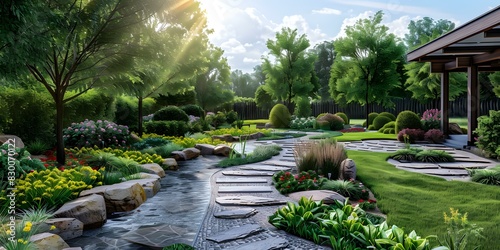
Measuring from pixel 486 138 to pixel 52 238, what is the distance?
33.0 feet

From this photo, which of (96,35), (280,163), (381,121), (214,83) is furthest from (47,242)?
(214,83)

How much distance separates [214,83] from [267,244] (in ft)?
94.9

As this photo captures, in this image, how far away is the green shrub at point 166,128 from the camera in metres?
15.8

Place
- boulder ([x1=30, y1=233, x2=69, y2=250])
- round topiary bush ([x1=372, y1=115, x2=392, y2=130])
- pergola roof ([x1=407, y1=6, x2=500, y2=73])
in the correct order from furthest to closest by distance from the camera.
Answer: round topiary bush ([x1=372, y1=115, x2=392, y2=130])
pergola roof ([x1=407, y1=6, x2=500, y2=73])
boulder ([x1=30, y1=233, x2=69, y2=250])

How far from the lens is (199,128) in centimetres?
1870

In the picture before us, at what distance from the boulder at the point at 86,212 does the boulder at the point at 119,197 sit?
0.44 m

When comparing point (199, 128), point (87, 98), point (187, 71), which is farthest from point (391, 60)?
point (87, 98)

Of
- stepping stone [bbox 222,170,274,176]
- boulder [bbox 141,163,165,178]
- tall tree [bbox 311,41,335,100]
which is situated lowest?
stepping stone [bbox 222,170,274,176]

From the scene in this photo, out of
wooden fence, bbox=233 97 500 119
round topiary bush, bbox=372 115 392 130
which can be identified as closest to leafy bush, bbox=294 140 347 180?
round topiary bush, bbox=372 115 392 130

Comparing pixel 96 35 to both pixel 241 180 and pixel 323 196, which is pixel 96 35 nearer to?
pixel 241 180

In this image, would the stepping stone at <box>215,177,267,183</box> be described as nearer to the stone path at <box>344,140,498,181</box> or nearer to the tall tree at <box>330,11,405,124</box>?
the stone path at <box>344,140,498,181</box>

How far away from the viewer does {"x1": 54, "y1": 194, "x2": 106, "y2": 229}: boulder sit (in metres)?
4.63

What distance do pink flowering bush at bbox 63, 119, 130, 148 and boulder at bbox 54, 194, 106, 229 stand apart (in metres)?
6.07

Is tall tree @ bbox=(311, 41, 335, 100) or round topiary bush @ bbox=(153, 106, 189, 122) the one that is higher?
tall tree @ bbox=(311, 41, 335, 100)
